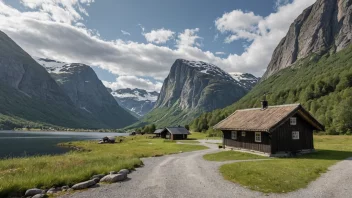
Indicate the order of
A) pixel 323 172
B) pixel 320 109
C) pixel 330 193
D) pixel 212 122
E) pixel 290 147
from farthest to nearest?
1. pixel 212 122
2. pixel 320 109
3. pixel 290 147
4. pixel 323 172
5. pixel 330 193

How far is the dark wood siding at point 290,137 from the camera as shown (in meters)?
40.9

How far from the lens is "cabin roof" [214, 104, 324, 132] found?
40.8 m

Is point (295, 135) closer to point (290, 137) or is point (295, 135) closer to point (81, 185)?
point (290, 137)

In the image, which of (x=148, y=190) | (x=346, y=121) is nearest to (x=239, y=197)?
(x=148, y=190)

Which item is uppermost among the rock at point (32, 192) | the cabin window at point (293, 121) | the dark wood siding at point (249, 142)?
the cabin window at point (293, 121)

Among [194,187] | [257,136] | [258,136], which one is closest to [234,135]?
[257,136]

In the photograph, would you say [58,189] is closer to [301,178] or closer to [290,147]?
[301,178]

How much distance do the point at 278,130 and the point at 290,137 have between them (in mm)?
2904

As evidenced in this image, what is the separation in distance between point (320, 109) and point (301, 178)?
4653 inches

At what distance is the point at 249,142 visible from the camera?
45594 mm

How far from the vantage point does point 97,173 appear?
23.6 metres

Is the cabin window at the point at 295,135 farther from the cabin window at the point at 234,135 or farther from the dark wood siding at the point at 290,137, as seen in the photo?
the cabin window at the point at 234,135

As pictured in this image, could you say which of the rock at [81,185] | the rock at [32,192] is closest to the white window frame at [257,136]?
the rock at [81,185]

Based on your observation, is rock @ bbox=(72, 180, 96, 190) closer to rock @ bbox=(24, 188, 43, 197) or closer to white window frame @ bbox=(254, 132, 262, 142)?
rock @ bbox=(24, 188, 43, 197)
